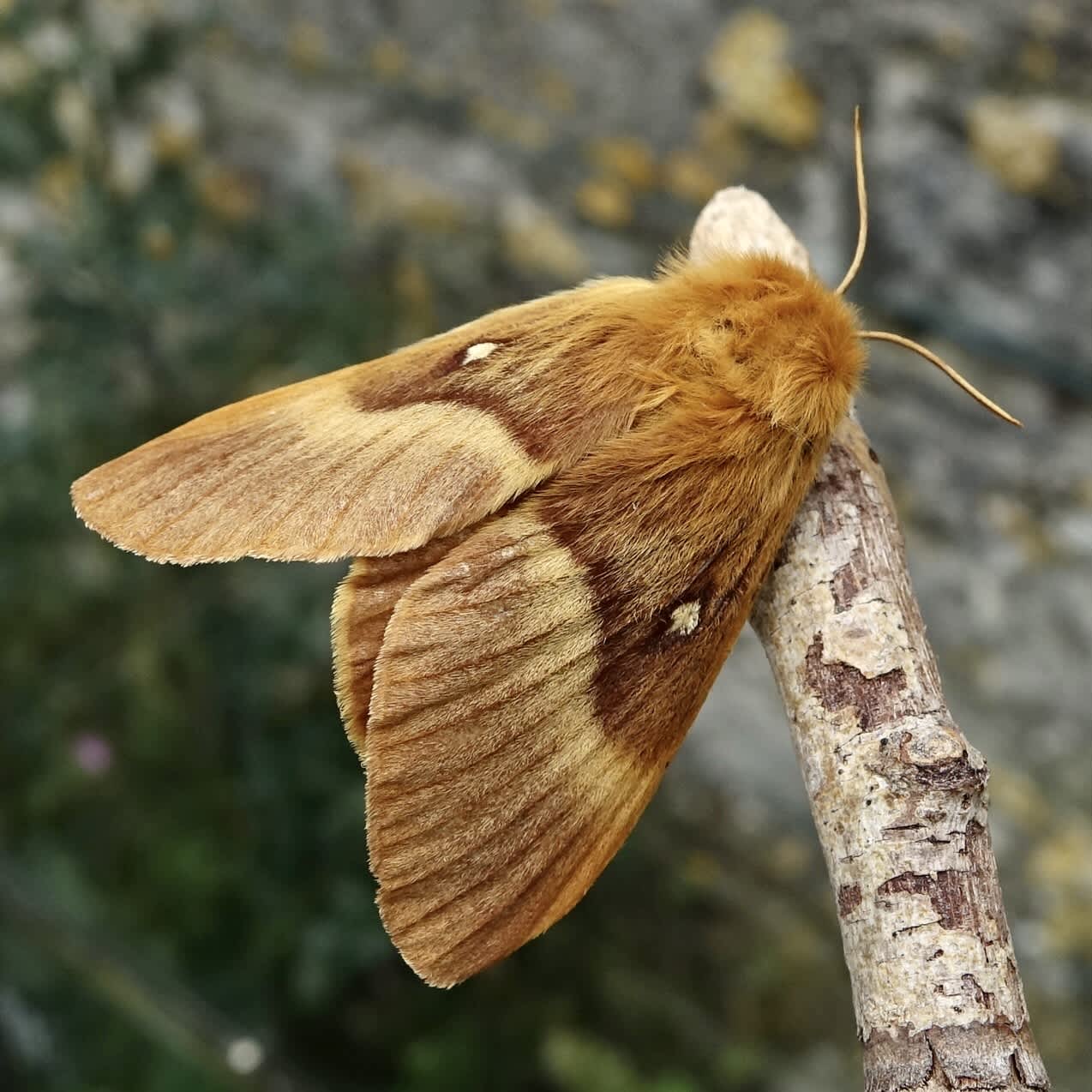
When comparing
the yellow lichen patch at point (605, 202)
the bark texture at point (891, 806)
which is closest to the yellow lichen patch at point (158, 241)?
the yellow lichen patch at point (605, 202)

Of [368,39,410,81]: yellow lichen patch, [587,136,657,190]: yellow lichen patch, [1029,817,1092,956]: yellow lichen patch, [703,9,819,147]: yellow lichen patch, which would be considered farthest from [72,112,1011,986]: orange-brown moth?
[368,39,410,81]: yellow lichen patch

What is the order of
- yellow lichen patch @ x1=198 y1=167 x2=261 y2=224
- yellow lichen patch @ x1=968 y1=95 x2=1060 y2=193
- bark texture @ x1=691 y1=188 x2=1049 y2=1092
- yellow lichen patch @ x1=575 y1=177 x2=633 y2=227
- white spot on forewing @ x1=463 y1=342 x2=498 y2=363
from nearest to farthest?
bark texture @ x1=691 y1=188 x2=1049 y2=1092
white spot on forewing @ x1=463 y1=342 x2=498 y2=363
yellow lichen patch @ x1=968 y1=95 x2=1060 y2=193
yellow lichen patch @ x1=575 y1=177 x2=633 y2=227
yellow lichen patch @ x1=198 y1=167 x2=261 y2=224

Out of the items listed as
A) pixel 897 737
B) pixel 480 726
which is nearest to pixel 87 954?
pixel 480 726

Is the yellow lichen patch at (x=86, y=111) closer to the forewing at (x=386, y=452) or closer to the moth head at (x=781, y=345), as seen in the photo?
the forewing at (x=386, y=452)

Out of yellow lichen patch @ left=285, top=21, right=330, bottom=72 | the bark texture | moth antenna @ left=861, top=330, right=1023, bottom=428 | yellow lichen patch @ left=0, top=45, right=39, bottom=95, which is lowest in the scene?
the bark texture

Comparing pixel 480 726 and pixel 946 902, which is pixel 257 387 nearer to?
pixel 480 726

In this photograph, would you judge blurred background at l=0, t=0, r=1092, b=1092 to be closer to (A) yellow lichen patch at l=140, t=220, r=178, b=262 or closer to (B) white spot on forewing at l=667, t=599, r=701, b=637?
(A) yellow lichen patch at l=140, t=220, r=178, b=262

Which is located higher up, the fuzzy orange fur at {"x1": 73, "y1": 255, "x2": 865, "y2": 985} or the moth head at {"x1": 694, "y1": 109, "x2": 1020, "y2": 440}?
the moth head at {"x1": 694, "y1": 109, "x2": 1020, "y2": 440}

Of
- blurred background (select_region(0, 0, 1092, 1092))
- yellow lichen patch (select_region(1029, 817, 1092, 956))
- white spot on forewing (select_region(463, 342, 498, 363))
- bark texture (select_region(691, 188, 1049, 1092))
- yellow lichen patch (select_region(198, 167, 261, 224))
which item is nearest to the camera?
bark texture (select_region(691, 188, 1049, 1092))
